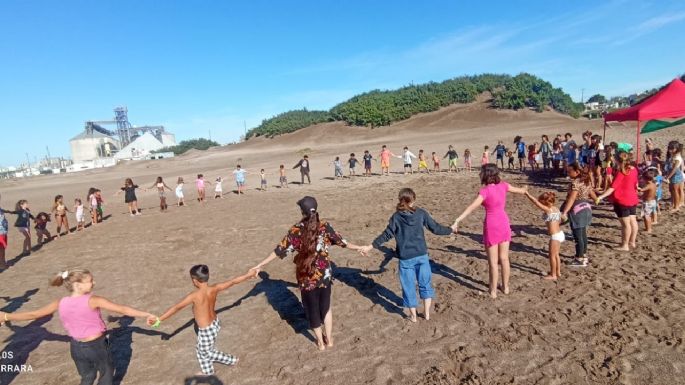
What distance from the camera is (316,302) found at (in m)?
Result: 4.80

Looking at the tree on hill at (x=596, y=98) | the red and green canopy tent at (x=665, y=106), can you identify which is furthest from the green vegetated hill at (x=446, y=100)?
the tree on hill at (x=596, y=98)

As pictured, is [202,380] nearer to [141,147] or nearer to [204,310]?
[204,310]

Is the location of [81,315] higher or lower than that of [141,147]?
lower

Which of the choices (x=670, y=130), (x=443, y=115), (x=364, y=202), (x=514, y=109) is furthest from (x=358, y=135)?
(x=364, y=202)

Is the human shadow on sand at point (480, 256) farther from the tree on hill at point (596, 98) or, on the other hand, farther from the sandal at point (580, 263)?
the tree on hill at point (596, 98)

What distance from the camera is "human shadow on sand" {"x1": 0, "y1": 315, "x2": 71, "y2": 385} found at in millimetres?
5547

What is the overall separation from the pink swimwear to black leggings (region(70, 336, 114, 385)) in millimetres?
4900

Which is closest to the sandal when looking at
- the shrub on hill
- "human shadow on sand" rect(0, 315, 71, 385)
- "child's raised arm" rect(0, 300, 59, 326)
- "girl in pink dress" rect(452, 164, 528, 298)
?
"girl in pink dress" rect(452, 164, 528, 298)

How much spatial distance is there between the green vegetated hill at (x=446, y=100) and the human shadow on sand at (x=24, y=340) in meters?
47.2

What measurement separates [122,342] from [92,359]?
6.99 ft

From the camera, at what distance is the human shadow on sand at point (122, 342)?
5.22 metres

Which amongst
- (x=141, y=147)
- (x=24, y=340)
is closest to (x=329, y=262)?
(x=24, y=340)

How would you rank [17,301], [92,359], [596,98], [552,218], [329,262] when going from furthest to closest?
[596,98] < [17,301] < [552,218] < [329,262] < [92,359]

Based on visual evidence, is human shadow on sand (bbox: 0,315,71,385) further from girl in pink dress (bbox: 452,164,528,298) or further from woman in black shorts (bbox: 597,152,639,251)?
woman in black shorts (bbox: 597,152,639,251)
